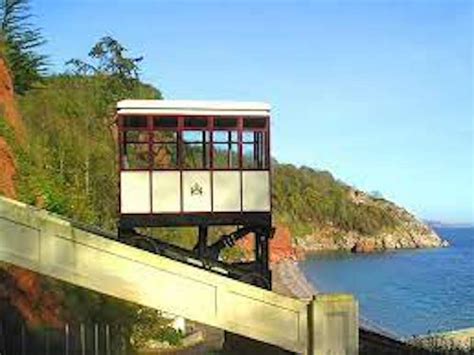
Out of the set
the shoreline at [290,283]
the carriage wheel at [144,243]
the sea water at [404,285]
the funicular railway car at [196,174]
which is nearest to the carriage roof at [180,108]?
the funicular railway car at [196,174]

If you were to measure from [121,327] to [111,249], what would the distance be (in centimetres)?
1112

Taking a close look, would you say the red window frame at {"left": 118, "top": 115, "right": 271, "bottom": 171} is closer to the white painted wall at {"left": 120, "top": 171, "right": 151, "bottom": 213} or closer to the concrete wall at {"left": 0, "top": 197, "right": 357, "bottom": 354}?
the white painted wall at {"left": 120, "top": 171, "right": 151, "bottom": 213}

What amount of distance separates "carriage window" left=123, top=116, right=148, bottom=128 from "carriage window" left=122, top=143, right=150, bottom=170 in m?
0.51

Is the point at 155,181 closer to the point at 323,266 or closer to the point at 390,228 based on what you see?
the point at 323,266

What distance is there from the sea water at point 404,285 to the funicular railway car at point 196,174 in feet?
102

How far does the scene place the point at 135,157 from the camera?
75.9ft

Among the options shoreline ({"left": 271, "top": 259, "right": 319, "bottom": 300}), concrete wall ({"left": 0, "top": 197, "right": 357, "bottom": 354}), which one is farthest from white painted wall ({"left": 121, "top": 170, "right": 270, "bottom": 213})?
shoreline ({"left": 271, "top": 259, "right": 319, "bottom": 300})

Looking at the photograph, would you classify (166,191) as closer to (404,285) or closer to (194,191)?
(194,191)

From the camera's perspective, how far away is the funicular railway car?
20.1 metres

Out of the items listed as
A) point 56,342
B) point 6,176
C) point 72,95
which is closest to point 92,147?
point 72,95

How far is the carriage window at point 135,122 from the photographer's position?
790 inches

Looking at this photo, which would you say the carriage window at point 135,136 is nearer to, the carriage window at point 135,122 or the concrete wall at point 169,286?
the carriage window at point 135,122

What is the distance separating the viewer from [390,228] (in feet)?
575

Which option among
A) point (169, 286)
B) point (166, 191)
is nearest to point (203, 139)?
point (166, 191)
